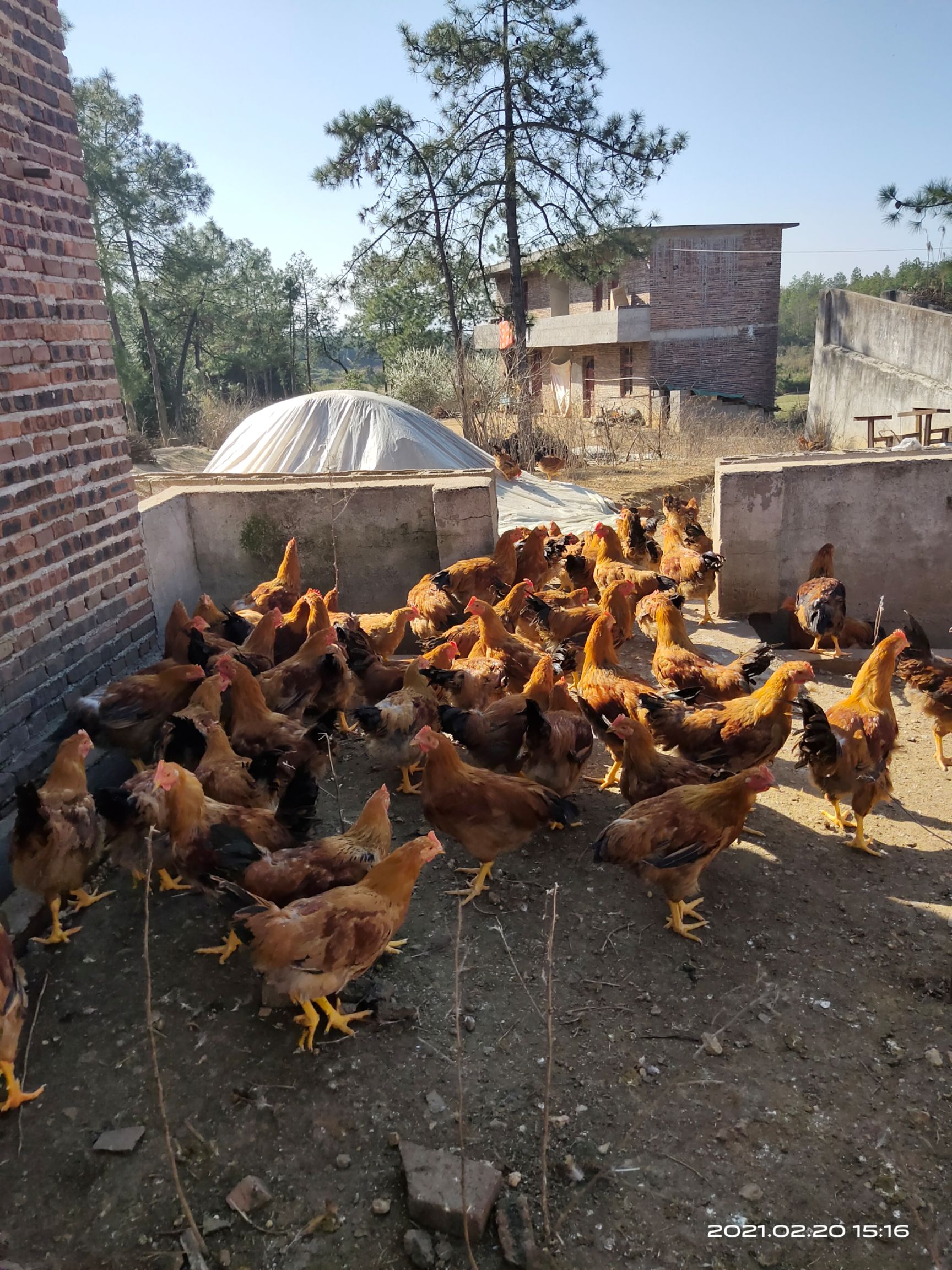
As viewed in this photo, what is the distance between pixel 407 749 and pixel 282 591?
247cm

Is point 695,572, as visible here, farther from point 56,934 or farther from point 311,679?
point 56,934

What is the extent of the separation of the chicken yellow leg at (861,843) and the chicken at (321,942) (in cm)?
259

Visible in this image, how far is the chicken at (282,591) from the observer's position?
260 inches

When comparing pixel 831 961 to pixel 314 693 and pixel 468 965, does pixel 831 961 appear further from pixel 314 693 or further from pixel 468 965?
pixel 314 693

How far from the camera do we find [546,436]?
17625 mm

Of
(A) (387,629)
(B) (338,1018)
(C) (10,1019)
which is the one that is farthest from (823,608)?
(C) (10,1019)

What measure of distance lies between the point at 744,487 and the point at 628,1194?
5.87 m

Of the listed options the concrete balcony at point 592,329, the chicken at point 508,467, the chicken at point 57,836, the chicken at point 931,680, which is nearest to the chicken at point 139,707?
the chicken at point 57,836

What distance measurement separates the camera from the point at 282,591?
6.68 m

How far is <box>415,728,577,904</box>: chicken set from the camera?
3955 millimetres

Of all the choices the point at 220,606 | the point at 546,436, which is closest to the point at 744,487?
the point at 220,606

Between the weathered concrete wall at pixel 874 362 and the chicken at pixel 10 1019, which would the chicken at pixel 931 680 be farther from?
the weathered concrete wall at pixel 874 362

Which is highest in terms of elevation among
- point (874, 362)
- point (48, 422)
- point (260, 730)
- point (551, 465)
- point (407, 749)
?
point (48, 422)

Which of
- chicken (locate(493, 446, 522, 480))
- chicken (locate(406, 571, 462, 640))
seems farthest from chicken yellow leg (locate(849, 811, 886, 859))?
chicken (locate(493, 446, 522, 480))
